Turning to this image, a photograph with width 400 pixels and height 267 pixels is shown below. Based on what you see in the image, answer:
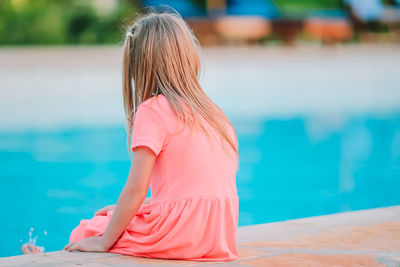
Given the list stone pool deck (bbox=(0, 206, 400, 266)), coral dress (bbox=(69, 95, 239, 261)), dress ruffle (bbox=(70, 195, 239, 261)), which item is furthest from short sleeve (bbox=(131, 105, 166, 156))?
stone pool deck (bbox=(0, 206, 400, 266))

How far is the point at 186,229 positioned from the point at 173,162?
0.21 metres

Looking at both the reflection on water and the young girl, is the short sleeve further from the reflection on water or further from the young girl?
the reflection on water

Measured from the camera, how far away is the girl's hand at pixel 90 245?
2.18 meters

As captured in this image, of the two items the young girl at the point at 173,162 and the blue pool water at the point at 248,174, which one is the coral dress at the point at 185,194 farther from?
the blue pool water at the point at 248,174

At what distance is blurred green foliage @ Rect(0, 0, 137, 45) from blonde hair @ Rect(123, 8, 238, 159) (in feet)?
39.4

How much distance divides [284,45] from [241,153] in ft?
32.4

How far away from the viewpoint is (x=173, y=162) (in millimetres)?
2066

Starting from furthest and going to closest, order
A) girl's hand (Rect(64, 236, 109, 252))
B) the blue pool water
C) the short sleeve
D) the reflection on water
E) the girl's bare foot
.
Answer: the reflection on water → the blue pool water → the girl's bare foot → girl's hand (Rect(64, 236, 109, 252)) → the short sleeve

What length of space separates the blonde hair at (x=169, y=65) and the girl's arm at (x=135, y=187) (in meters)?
0.17

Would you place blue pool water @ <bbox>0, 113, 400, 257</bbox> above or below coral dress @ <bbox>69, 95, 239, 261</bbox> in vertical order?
below

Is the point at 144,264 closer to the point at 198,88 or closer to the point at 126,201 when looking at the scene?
the point at 126,201

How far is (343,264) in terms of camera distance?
2057 mm

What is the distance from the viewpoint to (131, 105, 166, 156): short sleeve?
2.00 metres

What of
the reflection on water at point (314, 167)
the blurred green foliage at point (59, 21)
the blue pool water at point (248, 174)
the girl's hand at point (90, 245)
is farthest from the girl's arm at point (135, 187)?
the blurred green foliage at point (59, 21)
